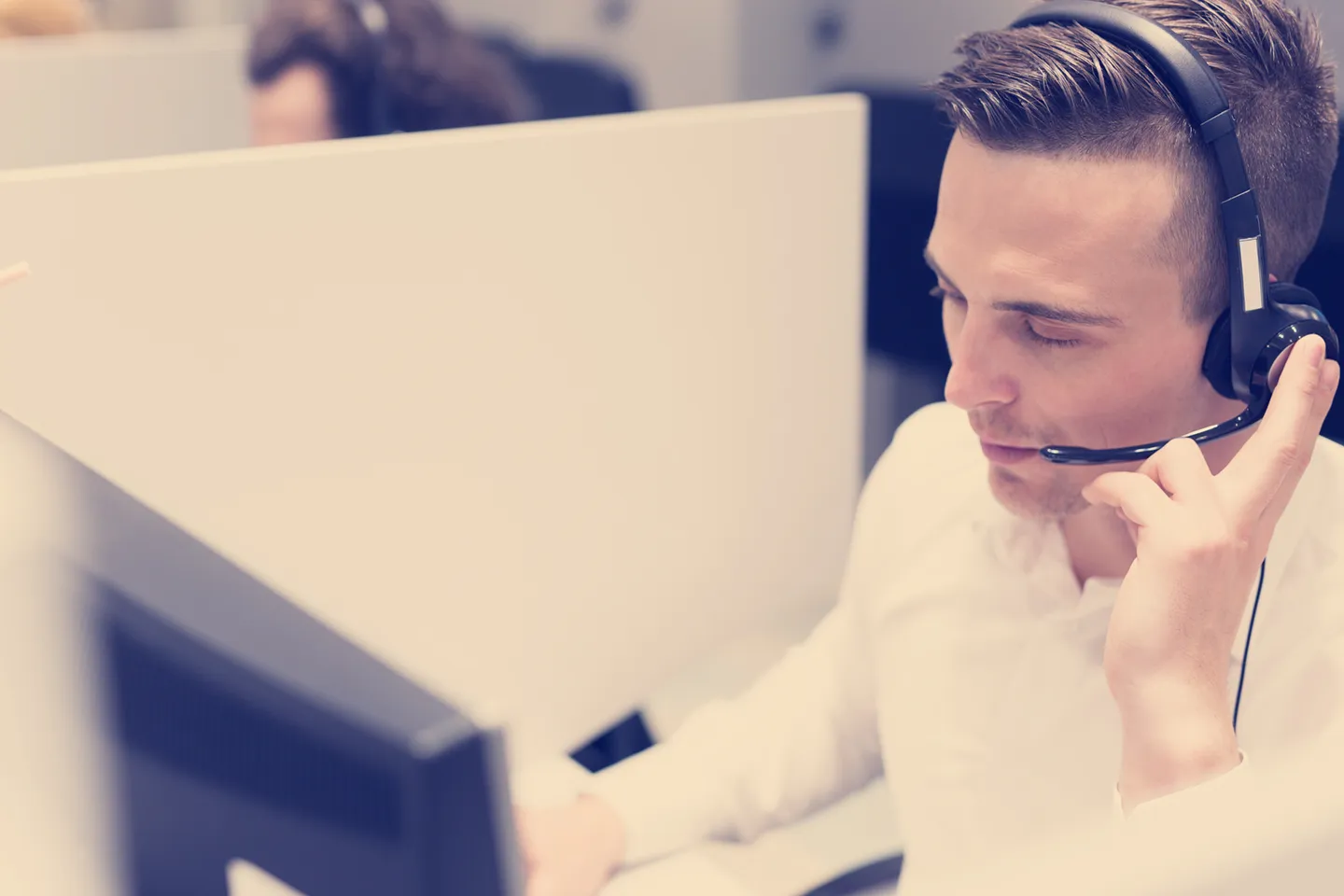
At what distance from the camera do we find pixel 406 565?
914 mm

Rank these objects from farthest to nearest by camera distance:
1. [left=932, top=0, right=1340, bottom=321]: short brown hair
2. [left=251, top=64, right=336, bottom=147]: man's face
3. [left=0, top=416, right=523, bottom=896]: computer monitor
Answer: [left=251, top=64, right=336, bottom=147]: man's face → [left=932, top=0, right=1340, bottom=321]: short brown hair → [left=0, top=416, right=523, bottom=896]: computer monitor

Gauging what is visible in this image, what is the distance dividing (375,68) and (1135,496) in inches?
44.7

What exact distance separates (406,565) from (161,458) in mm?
186

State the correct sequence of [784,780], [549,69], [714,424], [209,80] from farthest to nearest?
1. [549,69]
2. [209,80]
3. [714,424]
4. [784,780]

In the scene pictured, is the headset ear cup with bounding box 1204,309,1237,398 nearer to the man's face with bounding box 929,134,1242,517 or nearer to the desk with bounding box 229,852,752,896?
the man's face with bounding box 929,134,1242,517

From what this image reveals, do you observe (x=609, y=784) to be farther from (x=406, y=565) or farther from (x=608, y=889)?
(x=406, y=565)

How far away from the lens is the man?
23.1 inches

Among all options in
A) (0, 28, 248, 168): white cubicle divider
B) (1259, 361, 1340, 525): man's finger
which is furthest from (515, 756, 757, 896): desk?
(0, 28, 248, 168): white cubicle divider

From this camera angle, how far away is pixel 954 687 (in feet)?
2.72

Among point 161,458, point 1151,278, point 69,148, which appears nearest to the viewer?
point 1151,278

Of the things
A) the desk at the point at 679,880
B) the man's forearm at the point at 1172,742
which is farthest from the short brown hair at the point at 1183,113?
the desk at the point at 679,880

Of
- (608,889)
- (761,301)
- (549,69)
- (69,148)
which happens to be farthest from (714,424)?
(549,69)

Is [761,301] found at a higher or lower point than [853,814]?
higher

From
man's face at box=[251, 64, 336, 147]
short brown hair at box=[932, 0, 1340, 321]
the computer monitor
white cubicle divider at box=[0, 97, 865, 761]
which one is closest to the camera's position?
the computer monitor
